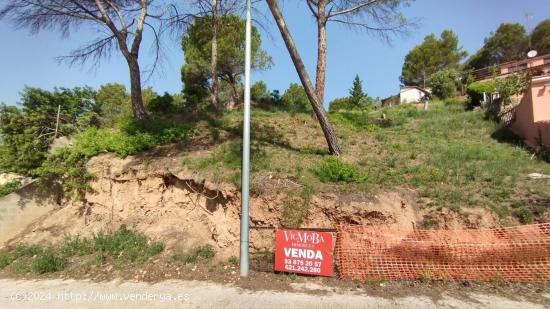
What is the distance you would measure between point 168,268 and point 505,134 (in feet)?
38.2

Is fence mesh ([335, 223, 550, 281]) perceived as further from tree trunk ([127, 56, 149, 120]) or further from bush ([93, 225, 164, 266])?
tree trunk ([127, 56, 149, 120])

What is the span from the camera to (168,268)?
6.50m

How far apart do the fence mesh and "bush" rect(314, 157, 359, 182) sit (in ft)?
5.88

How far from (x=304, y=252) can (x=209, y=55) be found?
539 inches

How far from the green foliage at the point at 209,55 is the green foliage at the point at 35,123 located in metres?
4.41

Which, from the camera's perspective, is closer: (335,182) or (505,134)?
(335,182)

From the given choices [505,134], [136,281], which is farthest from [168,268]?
[505,134]

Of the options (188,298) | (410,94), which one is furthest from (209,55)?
(410,94)

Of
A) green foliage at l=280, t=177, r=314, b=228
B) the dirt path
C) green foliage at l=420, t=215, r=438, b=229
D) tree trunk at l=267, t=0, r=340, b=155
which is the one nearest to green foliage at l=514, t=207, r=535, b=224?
green foliage at l=420, t=215, r=438, b=229

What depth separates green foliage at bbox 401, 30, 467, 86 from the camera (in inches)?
1527

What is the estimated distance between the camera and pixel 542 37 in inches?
1455

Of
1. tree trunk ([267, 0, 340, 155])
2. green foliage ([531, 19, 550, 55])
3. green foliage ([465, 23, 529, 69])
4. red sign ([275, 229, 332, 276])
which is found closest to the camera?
red sign ([275, 229, 332, 276])

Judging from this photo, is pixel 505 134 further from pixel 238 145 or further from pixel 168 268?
pixel 168 268

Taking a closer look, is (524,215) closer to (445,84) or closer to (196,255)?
(196,255)
